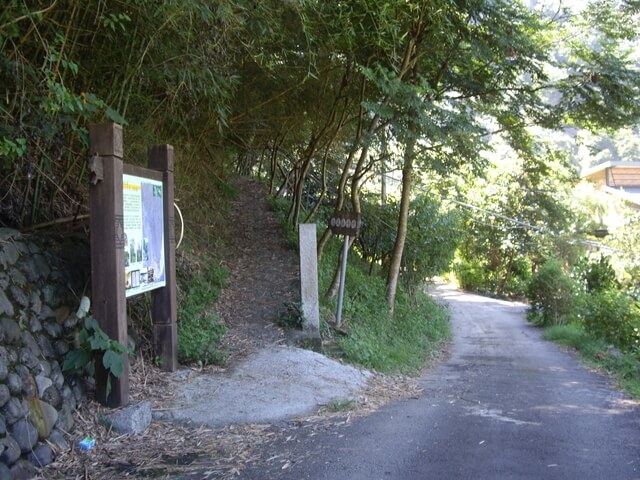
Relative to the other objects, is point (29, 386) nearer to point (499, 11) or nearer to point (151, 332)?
point (151, 332)

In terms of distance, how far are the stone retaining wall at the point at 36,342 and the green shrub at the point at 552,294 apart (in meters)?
16.8

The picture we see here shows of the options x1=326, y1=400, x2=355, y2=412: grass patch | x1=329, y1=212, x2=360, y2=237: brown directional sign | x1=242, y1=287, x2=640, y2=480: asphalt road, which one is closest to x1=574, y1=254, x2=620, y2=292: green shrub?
x1=242, y1=287, x2=640, y2=480: asphalt road

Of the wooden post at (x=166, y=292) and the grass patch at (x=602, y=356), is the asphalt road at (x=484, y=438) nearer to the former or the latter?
the grass patch at (x=602, y=356)

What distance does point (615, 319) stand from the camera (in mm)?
13695

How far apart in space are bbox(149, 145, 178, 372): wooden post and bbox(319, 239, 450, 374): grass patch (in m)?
3.02

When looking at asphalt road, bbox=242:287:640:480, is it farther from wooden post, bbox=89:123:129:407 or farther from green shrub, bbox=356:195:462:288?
green shrub, bbox=356:195:462:288

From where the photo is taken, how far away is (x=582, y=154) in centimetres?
6969

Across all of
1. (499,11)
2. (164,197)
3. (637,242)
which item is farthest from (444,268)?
(164,197)

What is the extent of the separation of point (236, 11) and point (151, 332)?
4.00 metres

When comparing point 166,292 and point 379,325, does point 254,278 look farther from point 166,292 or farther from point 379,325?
point 166,292

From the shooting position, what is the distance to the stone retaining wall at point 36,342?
4.62 meters

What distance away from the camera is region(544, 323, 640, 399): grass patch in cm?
975

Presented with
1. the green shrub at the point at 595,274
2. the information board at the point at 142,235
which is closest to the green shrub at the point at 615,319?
the green shrub at the point at 595,274

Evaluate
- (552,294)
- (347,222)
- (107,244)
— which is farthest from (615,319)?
(107,244)
